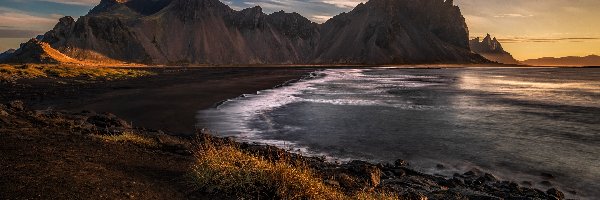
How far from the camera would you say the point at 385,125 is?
26.1m

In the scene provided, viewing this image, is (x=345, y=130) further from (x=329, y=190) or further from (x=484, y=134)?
(x=329, y=190)

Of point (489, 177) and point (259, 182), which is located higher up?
point (259, 182)

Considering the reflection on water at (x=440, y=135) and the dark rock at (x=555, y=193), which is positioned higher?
the dark rock at (x=555, y=193)

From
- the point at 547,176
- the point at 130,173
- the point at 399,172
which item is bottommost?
the point at 547,176

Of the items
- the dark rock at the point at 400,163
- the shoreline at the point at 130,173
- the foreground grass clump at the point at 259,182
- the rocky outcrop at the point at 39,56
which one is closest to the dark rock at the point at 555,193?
the shoreline at the point at 130,173

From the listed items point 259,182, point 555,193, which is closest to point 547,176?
point 555,193

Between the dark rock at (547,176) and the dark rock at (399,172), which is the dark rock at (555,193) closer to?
the dark rock at (547,176)

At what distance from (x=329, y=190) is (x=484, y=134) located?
1729 centimetres

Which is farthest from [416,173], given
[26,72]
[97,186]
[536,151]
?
[26,72]

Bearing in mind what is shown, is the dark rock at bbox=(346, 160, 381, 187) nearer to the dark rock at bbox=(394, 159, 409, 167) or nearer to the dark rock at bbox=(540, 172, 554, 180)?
the dark rock at bbox=(394, 159, 409, 167)

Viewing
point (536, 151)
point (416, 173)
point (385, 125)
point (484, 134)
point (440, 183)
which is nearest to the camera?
point (440, 183)

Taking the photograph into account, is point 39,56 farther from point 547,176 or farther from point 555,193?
point 555,193

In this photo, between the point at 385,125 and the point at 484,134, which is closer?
the point at 484,134

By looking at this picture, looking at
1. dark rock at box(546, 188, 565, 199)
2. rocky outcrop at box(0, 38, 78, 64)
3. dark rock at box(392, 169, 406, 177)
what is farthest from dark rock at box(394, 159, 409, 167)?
rocky outcrop at box(0, 38, 78, 64)
